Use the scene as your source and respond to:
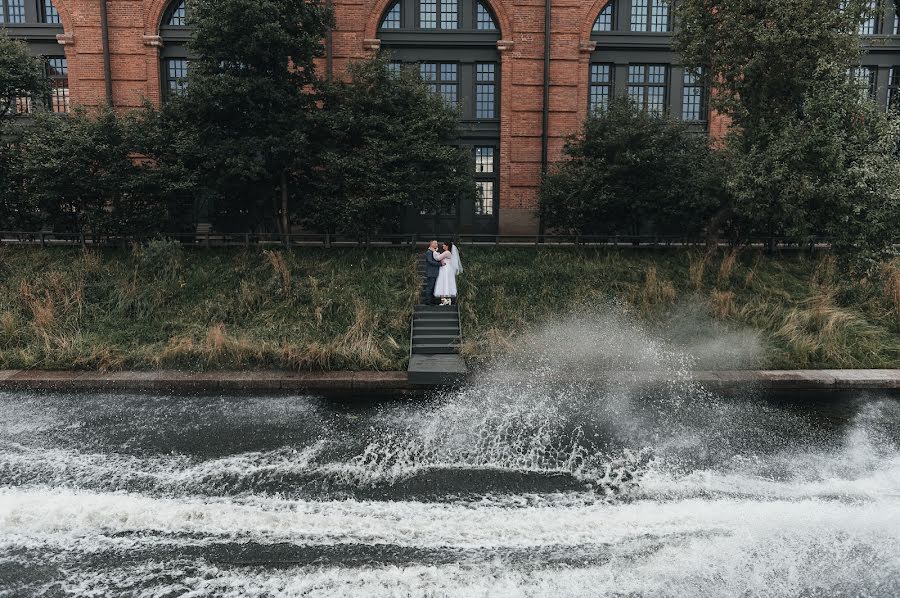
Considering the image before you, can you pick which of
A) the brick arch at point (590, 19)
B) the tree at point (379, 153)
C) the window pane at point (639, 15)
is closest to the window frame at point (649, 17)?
the window pane at point (639, 15)

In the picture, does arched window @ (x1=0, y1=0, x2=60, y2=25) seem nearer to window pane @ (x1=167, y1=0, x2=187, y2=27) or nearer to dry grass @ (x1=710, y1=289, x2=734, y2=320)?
window pane @ (x1=167, y1=0, x2=187, y2=27)

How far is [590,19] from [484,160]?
628 cm

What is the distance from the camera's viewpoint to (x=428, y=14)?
22.0m

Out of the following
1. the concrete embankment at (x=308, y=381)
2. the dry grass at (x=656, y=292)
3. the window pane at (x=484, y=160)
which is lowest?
the concrete embankment at (x=308, y=381)

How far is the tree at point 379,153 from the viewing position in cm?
1683

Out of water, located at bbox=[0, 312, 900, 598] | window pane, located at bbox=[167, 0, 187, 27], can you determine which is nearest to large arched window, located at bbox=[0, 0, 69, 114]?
window pane, located at bbox=[167, 0, 187, 27]

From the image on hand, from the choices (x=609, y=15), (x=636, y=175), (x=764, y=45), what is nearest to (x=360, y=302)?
(x=636, y=175)

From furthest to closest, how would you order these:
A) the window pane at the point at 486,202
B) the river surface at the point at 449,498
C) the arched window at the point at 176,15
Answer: the window pane at the point at 486,202 → the arched window at the point at 176,15 → the river surface at the point at 449,498

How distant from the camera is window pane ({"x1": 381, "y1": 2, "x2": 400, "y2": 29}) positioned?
71.6 feet

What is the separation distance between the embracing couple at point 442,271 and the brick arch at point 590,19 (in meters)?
11.7

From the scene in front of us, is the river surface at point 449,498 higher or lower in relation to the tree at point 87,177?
lower

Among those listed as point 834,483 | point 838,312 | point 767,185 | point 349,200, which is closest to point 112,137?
point 349,200

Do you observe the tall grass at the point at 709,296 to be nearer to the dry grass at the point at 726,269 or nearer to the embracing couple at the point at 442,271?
the dry grass at the point at 726,269

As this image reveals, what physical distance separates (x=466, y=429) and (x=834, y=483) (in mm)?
5194
